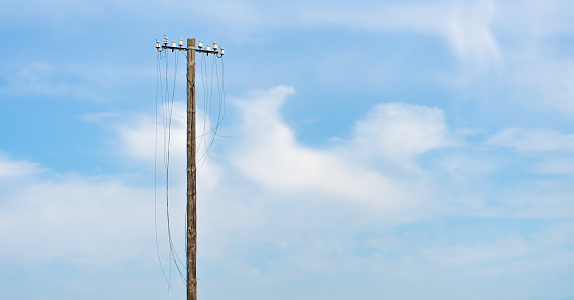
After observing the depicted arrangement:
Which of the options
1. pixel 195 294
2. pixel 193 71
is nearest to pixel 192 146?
pixel 193 71

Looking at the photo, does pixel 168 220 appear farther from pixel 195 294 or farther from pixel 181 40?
pixel 181 40

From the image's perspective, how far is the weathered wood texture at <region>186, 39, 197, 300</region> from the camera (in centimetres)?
1797

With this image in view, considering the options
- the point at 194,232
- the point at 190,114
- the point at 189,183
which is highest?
the point at 190,114

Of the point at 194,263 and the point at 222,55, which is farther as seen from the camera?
the point at 222,55

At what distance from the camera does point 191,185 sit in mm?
18422

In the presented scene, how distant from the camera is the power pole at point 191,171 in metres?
18.0

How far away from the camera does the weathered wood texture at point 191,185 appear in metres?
18.0

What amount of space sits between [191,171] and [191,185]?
0.41 m

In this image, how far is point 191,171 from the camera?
730 inches

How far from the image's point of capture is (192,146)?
61.3ft

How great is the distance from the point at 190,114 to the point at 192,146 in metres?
0.94

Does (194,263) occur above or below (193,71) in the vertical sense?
below

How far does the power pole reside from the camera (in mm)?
18000

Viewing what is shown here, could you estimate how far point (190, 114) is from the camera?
18.8 meters
